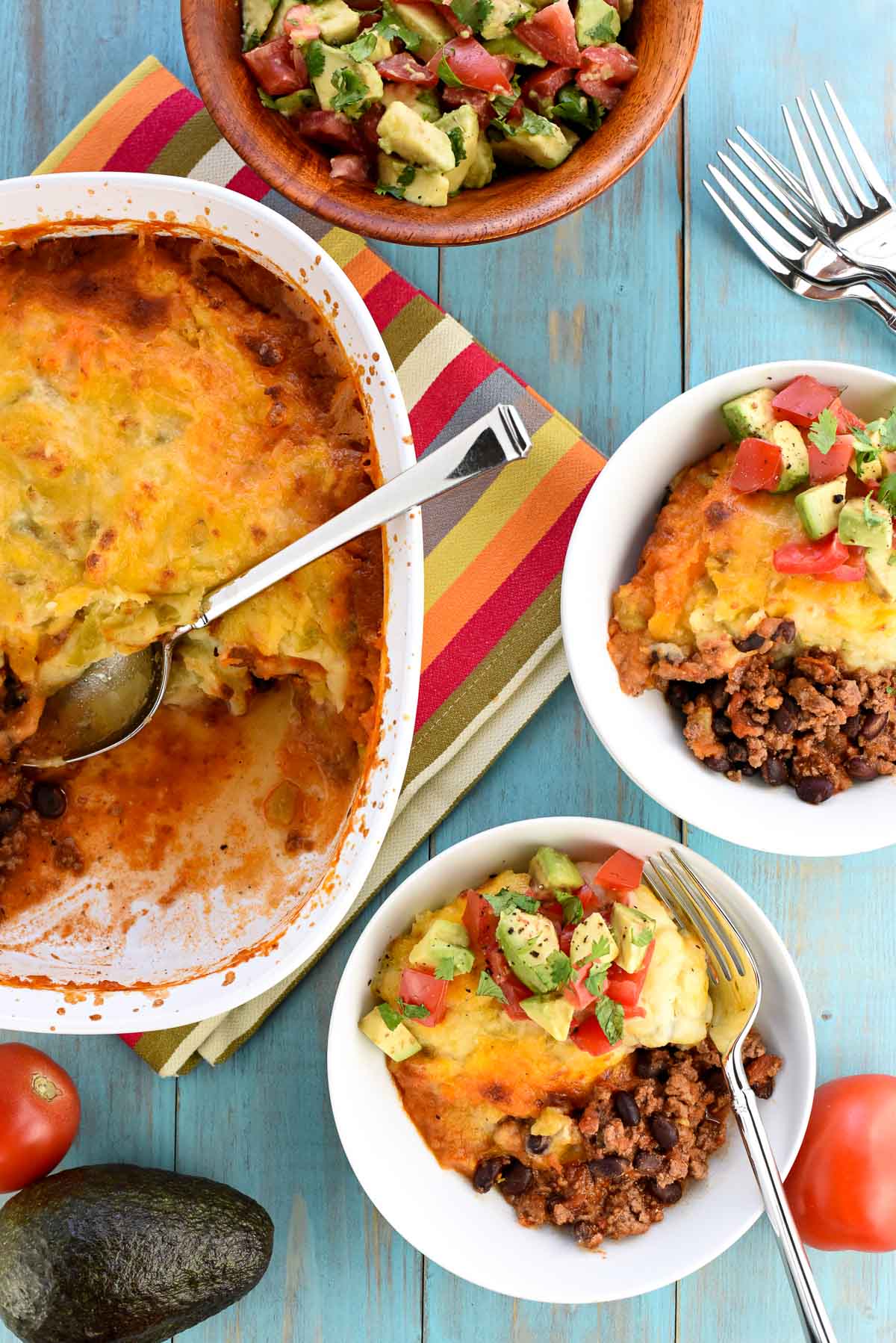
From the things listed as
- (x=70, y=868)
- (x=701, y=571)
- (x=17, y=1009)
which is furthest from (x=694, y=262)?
(x=17, y=1009)

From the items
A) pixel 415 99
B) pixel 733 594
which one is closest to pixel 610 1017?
pixel 733 594

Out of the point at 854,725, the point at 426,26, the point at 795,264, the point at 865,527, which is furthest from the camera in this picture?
the point at 795,264

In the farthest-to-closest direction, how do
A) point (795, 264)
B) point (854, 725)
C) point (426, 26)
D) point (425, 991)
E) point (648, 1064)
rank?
point (795, 264)
point (648, 1064)
point (425, 991)
point (854, 725)
point (426, 26)

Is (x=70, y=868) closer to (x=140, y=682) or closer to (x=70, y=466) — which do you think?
(x=140, y=682)

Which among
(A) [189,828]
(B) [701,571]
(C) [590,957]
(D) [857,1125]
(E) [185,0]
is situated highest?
(E) [185,0]

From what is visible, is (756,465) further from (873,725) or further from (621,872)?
(621,872)

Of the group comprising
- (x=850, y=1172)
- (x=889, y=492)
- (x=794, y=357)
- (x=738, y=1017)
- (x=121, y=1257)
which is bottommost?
(x=850, y=1172)

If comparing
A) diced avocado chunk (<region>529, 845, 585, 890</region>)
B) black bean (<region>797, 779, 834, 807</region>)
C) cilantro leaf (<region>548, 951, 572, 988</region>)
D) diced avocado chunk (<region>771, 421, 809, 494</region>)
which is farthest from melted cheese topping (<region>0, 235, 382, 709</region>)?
black bean (<region>797, 779, 834, 807</region>)
